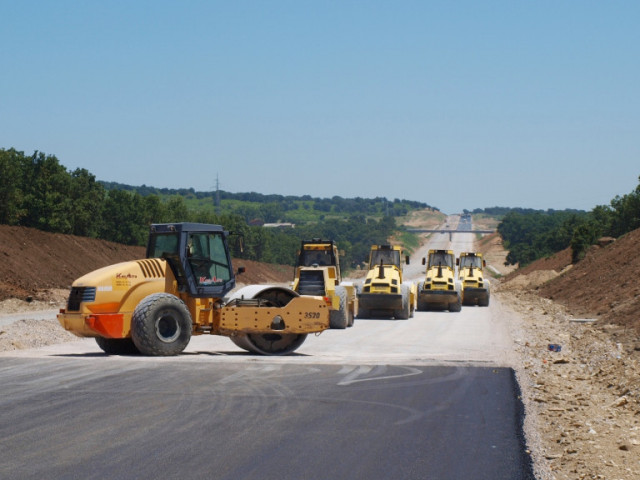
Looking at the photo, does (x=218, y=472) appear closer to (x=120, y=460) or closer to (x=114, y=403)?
(x=120, y=460)

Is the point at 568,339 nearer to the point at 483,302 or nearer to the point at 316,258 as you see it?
the point at 316,258

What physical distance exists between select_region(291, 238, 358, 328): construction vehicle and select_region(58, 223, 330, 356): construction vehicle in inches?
345

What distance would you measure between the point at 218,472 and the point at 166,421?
3022mm

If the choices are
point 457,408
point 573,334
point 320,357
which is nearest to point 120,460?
point 457,408

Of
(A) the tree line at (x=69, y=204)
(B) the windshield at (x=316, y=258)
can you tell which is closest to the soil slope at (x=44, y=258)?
(A) the tree line at (x=69, y=204)

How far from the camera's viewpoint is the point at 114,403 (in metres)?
13.6

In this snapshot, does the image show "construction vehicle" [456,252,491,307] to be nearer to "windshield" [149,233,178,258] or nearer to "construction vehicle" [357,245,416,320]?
"construction vehicle" [357,245,416,320]

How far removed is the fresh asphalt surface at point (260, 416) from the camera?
31.7ft

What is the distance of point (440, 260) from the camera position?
148 feet

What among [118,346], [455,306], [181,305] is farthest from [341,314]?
[455,306]

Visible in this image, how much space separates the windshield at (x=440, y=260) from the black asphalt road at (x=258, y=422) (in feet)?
88.7

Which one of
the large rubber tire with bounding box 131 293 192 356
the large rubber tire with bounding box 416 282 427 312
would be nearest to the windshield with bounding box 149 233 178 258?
the large rubber tire with bounding box 131 293 192 356

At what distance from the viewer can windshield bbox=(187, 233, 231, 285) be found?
2041cm

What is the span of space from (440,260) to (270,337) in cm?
2535
